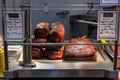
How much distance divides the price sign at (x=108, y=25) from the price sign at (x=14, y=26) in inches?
9.7

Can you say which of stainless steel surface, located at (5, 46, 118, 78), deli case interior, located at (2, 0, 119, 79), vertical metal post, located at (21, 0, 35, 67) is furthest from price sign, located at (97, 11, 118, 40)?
vertical metal post, located at (21, 0, 35, 67)

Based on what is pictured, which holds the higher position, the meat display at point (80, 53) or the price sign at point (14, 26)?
the price sign at point (14, 26)

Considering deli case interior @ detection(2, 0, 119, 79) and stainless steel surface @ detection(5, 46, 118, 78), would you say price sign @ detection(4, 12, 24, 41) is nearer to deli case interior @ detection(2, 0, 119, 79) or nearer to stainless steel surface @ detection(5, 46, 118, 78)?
deli case interior @ detection(2, 0, 119, 79)

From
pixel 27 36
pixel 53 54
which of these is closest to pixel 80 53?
pixel 53 54

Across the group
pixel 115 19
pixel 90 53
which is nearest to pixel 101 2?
pixel 115 19

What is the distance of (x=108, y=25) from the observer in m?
0.78

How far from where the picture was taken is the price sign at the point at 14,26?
77 cm

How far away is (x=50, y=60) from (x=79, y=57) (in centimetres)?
11

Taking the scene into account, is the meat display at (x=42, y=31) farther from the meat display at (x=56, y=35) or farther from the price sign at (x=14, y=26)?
the price sign at (x=14, y=26)

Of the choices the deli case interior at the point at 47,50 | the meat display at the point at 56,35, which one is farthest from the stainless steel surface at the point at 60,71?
the meat display at the point at 56,35

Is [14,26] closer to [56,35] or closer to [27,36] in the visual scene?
[27,36]

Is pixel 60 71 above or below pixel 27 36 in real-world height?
below

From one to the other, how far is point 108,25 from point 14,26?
299mm

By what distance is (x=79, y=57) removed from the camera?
3.02ft
